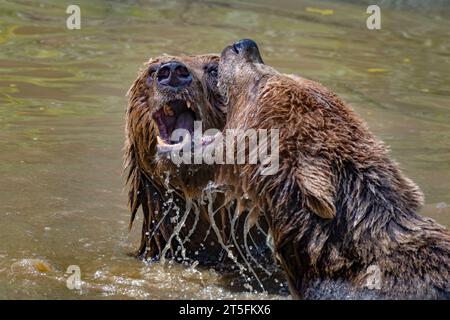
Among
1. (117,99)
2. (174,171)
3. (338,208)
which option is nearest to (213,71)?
(174,171)

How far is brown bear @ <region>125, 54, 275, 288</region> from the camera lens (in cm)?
682

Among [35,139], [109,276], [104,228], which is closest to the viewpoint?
[109,276]

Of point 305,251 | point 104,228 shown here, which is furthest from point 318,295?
point 104,228

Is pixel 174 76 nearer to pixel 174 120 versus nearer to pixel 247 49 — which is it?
pixel 174 120

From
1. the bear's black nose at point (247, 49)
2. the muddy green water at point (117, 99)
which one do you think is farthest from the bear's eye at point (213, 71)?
the muddy green water at point (117, 99)

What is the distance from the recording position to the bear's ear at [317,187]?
4840 millimetres

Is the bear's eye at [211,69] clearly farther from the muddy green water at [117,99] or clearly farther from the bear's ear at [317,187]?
the bear's ear at [317,187]

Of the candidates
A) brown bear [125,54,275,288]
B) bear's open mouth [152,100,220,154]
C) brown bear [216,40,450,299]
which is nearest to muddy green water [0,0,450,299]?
brown bear [125,54,275,288]

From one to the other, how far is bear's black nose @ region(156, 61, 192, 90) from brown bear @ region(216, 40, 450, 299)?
5.07ft

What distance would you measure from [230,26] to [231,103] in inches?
400

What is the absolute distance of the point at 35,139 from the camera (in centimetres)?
1022

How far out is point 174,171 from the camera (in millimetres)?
6477

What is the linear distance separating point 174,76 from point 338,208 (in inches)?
87.9
